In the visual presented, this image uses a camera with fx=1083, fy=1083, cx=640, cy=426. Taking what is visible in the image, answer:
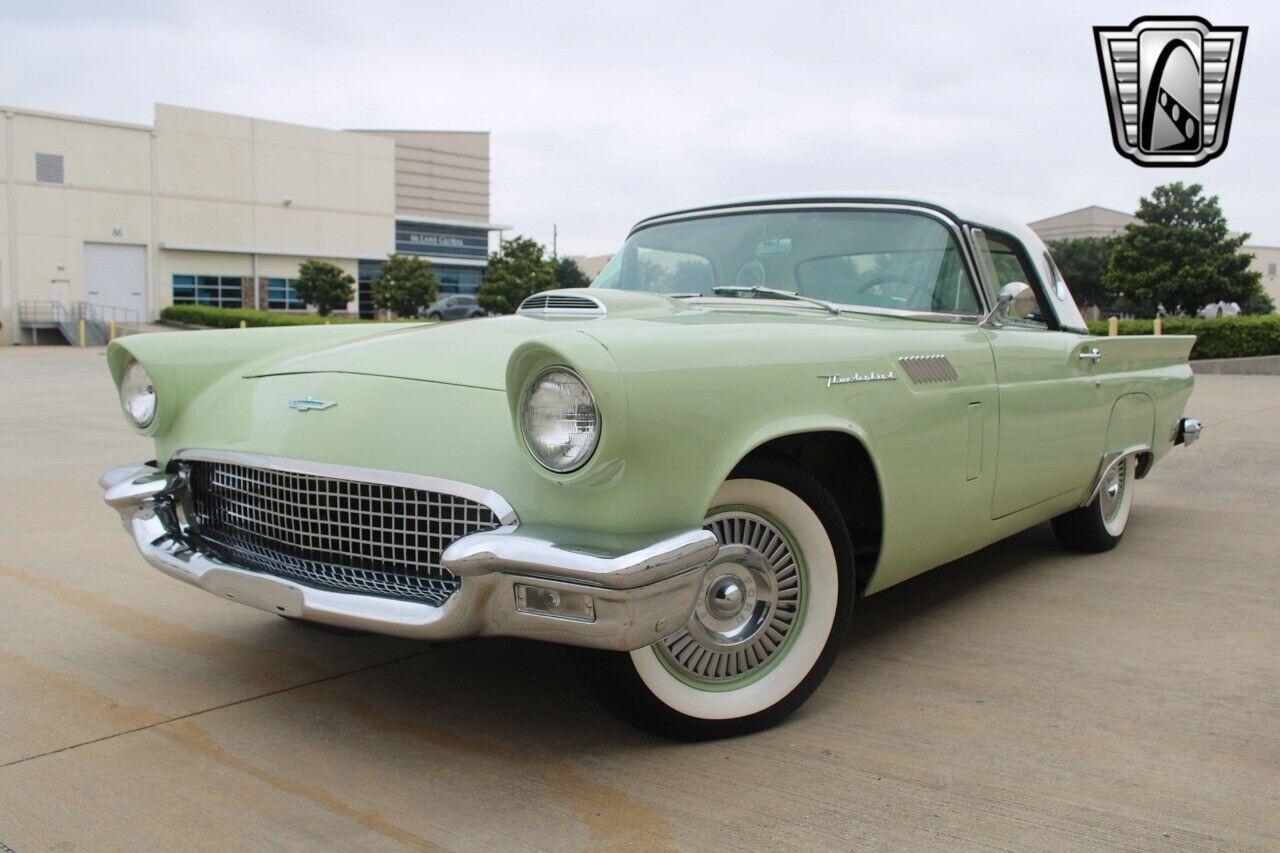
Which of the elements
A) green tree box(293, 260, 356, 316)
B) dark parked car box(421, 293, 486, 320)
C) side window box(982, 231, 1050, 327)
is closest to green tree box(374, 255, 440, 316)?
green tree box(293, 260, 356, 316)

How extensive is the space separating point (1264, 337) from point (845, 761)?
20.3m

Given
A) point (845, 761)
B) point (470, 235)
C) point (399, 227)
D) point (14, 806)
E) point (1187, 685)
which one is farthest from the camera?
point (470, 235)

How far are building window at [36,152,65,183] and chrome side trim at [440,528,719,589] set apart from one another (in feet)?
128

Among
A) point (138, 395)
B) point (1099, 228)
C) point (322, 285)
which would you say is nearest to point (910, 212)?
point (138, 395)

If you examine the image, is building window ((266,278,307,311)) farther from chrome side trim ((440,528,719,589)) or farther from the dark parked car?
chrome side trim ((440,528,719,589))

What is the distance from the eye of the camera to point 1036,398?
12.0 ft

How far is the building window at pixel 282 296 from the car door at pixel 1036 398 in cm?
4080

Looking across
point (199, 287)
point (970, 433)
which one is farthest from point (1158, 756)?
point (199, 287)

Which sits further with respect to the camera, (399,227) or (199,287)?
(399,227)

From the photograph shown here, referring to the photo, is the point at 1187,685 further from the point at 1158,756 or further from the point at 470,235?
the point at 470,235

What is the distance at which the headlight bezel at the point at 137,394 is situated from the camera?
3.12 m

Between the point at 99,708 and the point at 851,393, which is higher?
the point at 851,393

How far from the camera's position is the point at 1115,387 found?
171 inches

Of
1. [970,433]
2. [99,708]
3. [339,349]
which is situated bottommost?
[99,708]
